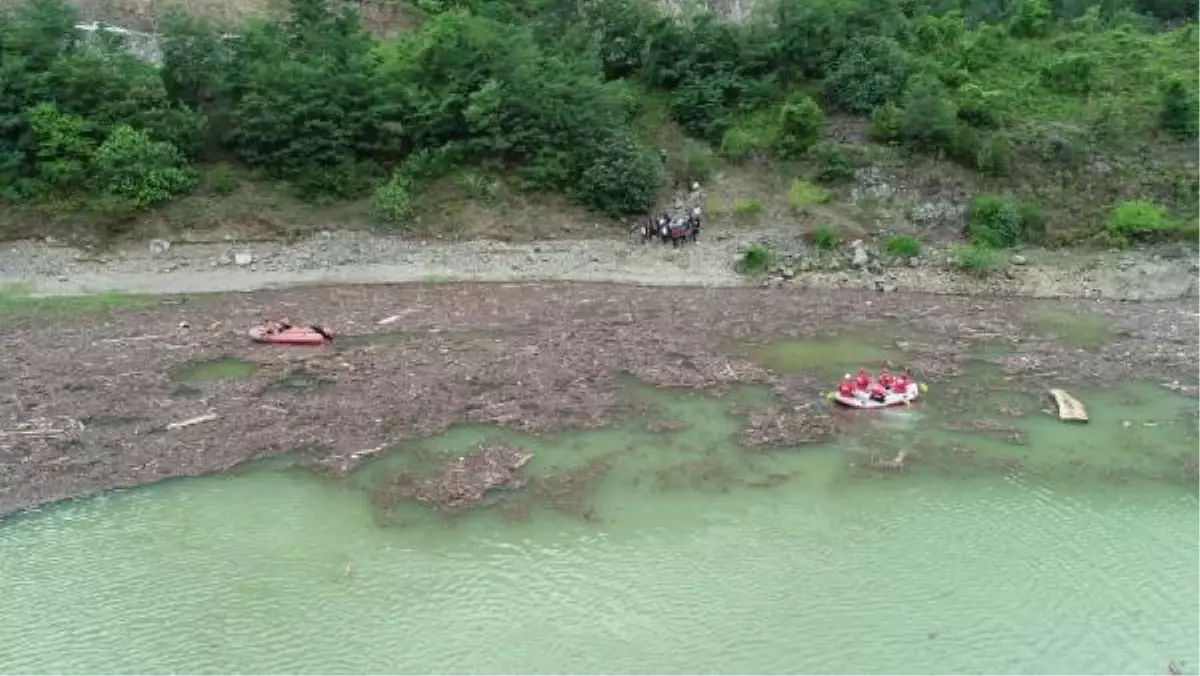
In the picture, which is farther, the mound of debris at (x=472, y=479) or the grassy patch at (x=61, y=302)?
the grassy patch at (x=61, y=302)

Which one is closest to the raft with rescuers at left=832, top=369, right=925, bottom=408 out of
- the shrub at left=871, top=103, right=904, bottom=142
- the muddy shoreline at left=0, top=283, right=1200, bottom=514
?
the muddy shoreline at left=0, top=283, right=1200, bottom=514

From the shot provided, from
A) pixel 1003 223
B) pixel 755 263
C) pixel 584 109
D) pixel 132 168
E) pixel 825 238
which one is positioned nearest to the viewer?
pixel 132 168

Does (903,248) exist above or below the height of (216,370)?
above

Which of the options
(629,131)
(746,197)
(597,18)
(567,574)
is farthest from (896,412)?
(597,18)

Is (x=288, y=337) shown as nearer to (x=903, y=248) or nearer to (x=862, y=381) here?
(x=862, y=381)

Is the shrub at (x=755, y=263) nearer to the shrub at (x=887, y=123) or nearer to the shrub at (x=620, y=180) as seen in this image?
the shrub at (x=620, y=180)

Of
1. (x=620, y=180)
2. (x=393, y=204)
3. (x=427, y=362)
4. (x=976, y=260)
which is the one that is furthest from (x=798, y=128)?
(x=427, y=362)

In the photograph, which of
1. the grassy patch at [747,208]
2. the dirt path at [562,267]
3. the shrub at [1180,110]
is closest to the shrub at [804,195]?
the grassy patch at [747,208]

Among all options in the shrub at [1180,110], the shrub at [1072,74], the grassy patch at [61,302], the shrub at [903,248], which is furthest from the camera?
the shrub at [1072,74]
